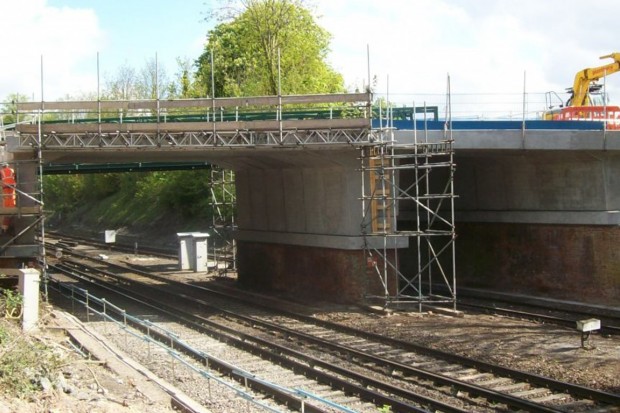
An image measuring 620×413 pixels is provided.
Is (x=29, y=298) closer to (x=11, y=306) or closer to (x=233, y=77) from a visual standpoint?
(x=11, y=306)

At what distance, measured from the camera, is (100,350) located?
15609mm

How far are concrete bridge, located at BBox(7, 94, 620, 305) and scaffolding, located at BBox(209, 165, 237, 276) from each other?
26.4ft

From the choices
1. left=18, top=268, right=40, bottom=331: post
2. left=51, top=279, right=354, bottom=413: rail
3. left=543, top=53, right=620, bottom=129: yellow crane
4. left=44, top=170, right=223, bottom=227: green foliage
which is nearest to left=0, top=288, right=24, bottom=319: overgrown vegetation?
left=18, top=268, right=40, bottom=331: post

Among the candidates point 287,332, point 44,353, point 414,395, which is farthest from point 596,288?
point 44,353

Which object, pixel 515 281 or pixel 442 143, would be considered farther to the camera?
pixel 515 281

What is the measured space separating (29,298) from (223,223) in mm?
18886

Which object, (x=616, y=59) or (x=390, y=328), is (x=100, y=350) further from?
(x=616, y=59)

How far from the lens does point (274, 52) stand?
4450 cm

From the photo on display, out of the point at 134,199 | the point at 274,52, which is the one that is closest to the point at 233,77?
the point at 274,52

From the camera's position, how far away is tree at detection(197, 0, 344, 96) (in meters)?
44.0

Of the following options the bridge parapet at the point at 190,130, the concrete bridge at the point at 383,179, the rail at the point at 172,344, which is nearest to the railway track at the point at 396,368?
the rail at the point at 172,344

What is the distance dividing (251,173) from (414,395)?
19057 mm

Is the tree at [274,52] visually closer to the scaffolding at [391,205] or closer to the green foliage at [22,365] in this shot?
the scaffolding at [391,205]

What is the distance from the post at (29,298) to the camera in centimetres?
1697
